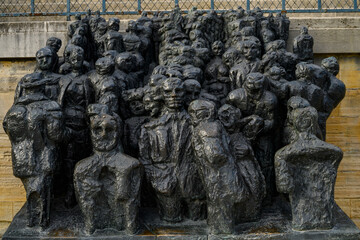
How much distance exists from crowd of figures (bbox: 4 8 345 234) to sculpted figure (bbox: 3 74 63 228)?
13mm

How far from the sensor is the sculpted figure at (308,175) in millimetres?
6430

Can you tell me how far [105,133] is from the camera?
21.5 ft

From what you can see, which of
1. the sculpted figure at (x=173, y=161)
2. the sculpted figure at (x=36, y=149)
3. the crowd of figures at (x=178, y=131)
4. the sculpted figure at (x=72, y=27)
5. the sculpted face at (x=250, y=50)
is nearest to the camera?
the crowd of figures at (x=178, y=131)

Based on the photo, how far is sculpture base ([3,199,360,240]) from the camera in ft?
20.9

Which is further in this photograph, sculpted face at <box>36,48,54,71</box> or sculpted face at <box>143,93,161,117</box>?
sculpted face at <box>36,48,54,71</box>

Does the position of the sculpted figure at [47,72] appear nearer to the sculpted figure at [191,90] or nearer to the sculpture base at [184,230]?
the sculpture base at [184,230]

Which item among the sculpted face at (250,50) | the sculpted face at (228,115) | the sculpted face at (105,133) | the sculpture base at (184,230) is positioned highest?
the sculpted face at (250,50)

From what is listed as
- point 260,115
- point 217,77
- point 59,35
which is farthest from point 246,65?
point 59,35

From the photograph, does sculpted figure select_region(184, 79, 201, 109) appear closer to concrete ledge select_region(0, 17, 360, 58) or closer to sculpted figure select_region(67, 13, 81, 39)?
sculpted figure select_region(67, 13, 81, 39)

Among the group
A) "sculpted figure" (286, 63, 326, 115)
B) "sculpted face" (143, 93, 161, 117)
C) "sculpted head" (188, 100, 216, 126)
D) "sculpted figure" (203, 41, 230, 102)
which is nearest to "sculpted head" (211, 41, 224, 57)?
"sculpted figure" (203, 41, 230, 102)

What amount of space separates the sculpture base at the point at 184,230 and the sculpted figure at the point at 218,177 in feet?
0.65

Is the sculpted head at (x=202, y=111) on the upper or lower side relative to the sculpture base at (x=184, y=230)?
upper

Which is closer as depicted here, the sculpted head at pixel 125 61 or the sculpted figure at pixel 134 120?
the sculpted figure at pixel 134 120

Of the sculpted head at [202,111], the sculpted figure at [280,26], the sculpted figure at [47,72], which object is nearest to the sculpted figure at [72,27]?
the sculpted figure at [47,72]
